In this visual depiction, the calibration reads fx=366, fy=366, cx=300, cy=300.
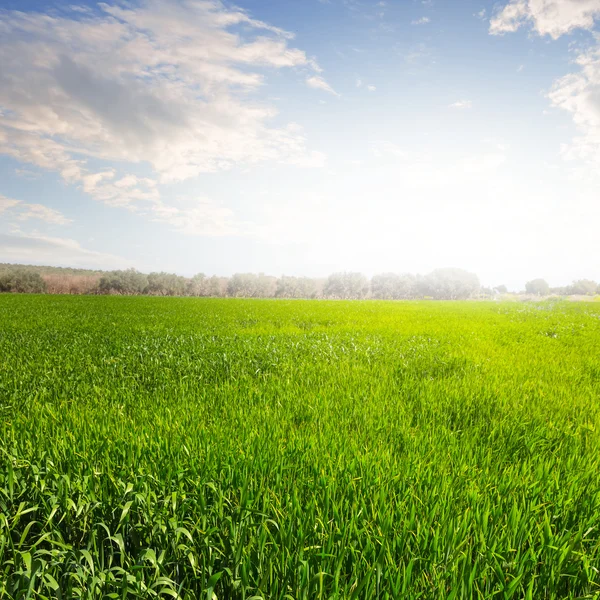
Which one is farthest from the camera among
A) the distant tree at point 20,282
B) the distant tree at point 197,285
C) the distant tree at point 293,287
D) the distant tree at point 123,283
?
the distant tree at point 293,287

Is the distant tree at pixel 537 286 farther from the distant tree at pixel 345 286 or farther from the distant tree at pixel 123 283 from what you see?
the distant tree at pixel 123 283

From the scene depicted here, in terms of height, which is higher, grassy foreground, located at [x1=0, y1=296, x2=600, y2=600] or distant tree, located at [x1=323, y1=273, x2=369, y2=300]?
distant tree, located at [x1=323, y1=273, x2=369, y2=300]

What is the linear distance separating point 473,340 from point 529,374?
4.55 metres

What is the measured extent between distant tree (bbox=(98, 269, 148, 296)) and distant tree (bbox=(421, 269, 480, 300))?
108086 millimetres

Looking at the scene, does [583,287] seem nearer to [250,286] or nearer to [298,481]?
[250,286]

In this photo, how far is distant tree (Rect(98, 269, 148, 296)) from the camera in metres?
93.2

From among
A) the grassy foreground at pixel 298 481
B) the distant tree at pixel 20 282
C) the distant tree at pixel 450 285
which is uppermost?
the distant tree at pixel 450 285

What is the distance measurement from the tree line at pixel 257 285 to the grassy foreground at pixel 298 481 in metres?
87.4

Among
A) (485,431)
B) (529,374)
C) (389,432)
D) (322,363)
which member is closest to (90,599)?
(389,432)

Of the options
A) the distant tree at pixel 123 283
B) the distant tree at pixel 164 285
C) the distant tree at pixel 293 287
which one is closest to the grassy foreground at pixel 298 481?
the distant tree at pixel 123 283

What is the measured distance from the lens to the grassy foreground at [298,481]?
2.10 metres

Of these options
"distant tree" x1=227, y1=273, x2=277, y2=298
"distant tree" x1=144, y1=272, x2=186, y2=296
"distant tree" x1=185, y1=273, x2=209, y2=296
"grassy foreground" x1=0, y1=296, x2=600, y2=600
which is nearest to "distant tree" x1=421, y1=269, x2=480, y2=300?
"distant tree" x1=227, y1=273, x2=277, y2=298

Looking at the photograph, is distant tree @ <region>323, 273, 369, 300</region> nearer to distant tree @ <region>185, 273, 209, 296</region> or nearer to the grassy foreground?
distant tree @ <region>185, 273, 209, 296</region>

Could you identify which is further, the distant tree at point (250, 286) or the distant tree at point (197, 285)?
the distant tree at point (250, 286)
